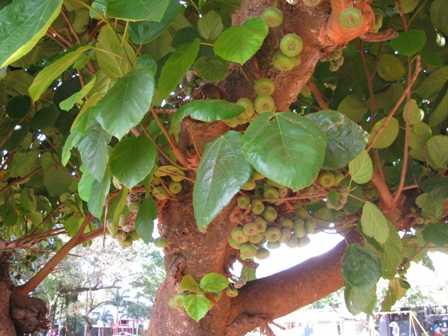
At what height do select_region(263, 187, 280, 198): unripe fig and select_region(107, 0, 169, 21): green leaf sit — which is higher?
select_region(107, 0, 169, 21): green leaf

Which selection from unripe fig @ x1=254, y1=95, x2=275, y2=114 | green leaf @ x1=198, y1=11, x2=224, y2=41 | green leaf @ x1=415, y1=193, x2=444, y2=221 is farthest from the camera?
green leaf @ x1=415, y1=193, x2=444, y2=221

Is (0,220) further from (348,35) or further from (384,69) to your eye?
(348,35)

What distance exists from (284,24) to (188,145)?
37 cm

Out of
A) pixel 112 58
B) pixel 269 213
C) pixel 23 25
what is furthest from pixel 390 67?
pixel 23 25

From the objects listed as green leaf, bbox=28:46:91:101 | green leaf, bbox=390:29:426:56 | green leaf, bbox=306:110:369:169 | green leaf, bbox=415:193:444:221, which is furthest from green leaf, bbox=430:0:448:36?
green leaf, bbox=28:46:91:101

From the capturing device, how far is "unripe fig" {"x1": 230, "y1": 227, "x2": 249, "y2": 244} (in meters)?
1.18

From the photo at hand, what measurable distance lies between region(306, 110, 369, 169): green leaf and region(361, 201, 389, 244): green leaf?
0.40 m

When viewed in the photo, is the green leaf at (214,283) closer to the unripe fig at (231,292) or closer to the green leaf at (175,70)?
the unripe fig at (231,292)

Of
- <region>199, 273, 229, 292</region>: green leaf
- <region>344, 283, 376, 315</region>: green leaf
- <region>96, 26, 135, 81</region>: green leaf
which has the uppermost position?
<region>96, 26, 135, 81</region>: green leaf

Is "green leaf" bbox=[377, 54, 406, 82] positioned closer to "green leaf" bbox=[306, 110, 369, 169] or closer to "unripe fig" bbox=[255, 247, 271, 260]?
"unripe fig" bbox=[255, 247, 271, 260]

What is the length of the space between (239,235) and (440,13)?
92cm

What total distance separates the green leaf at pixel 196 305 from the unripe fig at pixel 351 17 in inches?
26.3

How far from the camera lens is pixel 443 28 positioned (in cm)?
141

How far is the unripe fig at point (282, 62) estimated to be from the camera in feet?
3.10
